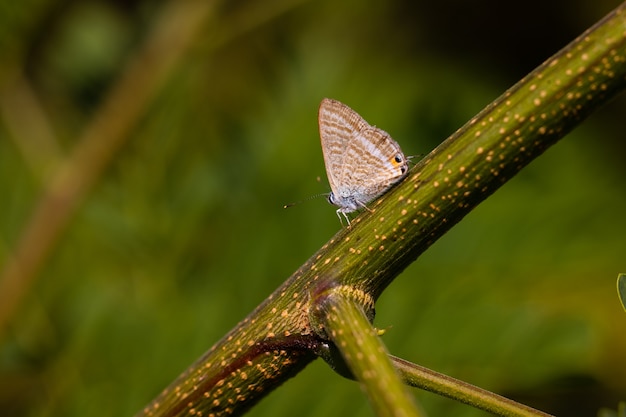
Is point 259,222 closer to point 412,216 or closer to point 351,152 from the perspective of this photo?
point 351,152

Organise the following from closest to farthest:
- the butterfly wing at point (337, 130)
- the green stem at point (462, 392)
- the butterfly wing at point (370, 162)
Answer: the green stem at point (462, 392) < the butterfly wing at point (370, 162) < the butterfly wing at point (337, 130)

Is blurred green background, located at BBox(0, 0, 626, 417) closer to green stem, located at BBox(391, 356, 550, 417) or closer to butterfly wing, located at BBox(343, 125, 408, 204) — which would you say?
butterfly wing, located at BBox(343, 125, 408, 204)

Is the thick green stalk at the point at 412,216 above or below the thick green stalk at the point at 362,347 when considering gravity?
above

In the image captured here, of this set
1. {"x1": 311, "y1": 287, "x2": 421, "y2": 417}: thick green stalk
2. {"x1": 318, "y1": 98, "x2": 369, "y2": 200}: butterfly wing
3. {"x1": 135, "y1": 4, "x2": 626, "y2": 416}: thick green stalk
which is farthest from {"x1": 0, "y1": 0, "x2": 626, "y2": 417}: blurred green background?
{"x1": 311, "y1": 287, "x2": 421, "y2": 417}: thick green stalk

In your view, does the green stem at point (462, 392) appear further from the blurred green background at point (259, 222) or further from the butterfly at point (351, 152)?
the butterfly at point (351, 152)

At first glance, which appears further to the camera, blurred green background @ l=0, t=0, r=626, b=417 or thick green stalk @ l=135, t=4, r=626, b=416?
blurred green background @ l=0, t=0, r=626, b=417

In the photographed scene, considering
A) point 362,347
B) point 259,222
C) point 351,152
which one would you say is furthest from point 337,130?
point 362,347

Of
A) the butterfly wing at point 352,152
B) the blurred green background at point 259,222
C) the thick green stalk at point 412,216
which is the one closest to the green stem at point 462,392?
the thick green stalk at point 412,216
